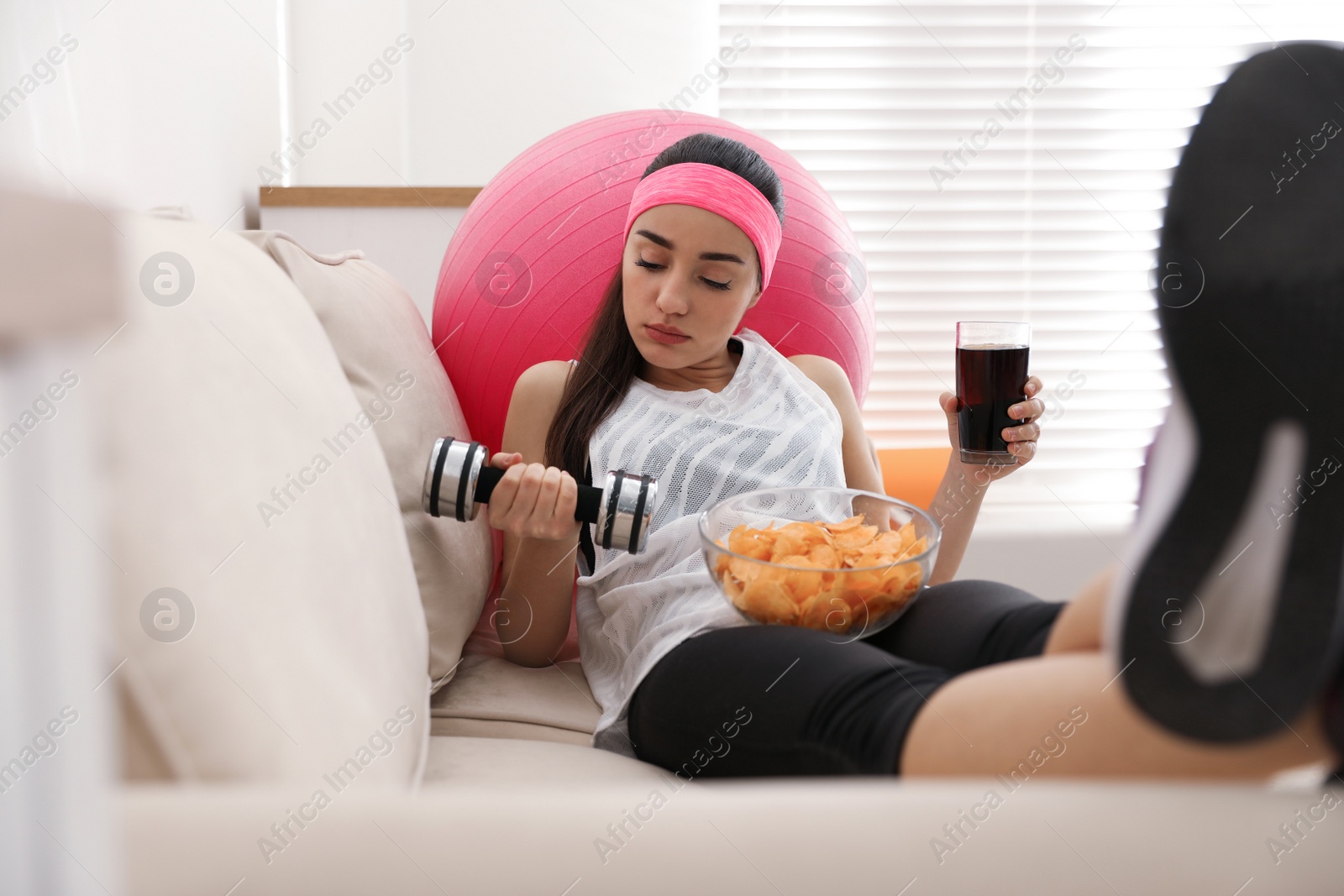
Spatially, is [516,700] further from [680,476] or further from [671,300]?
[671,300]

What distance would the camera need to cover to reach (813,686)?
748 millimetres

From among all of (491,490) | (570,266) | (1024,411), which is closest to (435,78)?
(570,266)

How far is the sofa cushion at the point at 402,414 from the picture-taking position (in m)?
0.92

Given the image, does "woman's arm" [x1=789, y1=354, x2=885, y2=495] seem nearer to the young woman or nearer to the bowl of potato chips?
the young woman

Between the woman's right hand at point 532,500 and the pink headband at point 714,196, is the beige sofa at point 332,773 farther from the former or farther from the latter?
the pink headband at point 714,196

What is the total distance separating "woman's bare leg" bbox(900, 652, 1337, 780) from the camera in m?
0.40

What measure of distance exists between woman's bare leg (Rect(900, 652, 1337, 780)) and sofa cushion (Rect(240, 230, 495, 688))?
0.55 meters

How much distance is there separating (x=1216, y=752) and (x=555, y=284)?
40.7 inches

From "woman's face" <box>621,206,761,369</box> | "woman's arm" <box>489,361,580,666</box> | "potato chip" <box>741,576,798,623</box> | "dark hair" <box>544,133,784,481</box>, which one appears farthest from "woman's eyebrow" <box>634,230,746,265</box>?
"potato chip" <box>741,576,798,623</box>

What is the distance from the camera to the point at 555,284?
50.5 inches

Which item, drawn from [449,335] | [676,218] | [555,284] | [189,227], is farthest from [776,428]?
[189,227]

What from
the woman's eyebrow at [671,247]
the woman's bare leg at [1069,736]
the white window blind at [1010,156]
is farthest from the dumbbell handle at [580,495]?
the white window blind at [1010,156]

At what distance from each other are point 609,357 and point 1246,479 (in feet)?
2.77

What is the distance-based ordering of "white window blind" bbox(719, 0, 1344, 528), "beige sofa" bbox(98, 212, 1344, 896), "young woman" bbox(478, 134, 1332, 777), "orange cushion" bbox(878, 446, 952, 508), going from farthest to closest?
"white window blind" bbox(719, 0, 1344, 528) < "orange cushion" bbox(878, 446, 952, 508) < "young woman" bbox(478, 134, 1332, 777) < "beige sofa" bbox(98, 212, 1344, 896)
